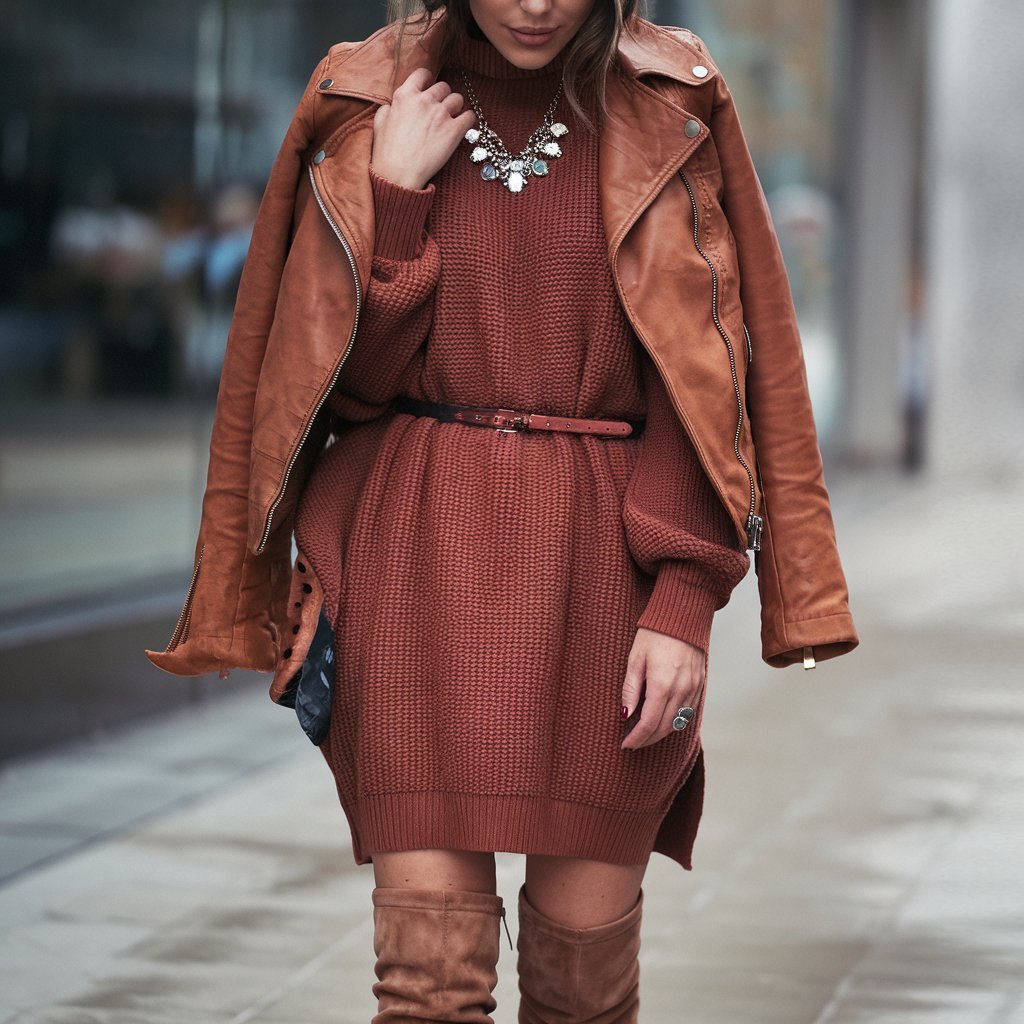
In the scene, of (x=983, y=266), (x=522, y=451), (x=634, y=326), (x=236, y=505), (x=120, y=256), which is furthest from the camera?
(x=983, y=266)

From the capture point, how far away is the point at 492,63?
257cm

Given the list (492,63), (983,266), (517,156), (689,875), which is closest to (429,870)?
(517,156)

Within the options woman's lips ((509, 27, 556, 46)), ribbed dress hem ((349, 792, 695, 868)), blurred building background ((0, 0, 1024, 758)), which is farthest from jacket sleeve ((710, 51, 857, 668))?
blurred building background ((0, 0, 1024, 758))

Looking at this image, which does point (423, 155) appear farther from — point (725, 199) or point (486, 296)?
point (725, 199)

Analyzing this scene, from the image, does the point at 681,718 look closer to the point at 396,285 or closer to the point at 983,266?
the point at 396,285

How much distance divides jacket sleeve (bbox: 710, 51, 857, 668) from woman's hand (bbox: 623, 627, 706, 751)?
18 cm

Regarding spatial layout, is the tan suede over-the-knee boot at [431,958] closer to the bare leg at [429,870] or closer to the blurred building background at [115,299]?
the bare leg at [429,870]

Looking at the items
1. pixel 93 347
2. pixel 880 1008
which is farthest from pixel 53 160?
pixel 880 1008

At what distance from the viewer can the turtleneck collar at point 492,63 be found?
2557mm

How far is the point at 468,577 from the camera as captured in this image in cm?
251

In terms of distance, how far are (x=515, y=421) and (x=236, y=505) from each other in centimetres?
43

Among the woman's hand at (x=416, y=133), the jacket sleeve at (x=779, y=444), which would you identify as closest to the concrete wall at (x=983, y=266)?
the jacket sleeve at (x=779, y=444)

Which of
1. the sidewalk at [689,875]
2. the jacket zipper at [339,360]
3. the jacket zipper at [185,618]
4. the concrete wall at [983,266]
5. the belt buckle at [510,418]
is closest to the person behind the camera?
the jacket zipper at [339,360]

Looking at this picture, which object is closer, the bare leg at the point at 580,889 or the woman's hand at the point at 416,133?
the woman's hand at the point at 416,133
